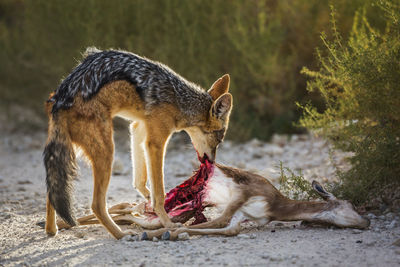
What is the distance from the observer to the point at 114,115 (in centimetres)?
484

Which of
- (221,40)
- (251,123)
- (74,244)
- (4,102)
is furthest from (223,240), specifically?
(4,102)

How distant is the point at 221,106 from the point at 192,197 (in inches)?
43.9

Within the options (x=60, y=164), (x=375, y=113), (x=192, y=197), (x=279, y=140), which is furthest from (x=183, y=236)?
(x=279, y=140)

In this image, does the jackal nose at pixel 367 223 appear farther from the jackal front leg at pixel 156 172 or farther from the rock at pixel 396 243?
the jackal front leg at pixel 156 172

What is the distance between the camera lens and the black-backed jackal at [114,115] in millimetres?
4555

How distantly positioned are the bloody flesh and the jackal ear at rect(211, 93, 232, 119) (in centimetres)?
56

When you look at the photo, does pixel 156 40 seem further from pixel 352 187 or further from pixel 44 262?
pixel 44 262

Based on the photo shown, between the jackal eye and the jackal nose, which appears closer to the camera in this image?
the jackal nose

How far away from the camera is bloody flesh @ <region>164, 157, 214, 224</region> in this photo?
489 centimetres

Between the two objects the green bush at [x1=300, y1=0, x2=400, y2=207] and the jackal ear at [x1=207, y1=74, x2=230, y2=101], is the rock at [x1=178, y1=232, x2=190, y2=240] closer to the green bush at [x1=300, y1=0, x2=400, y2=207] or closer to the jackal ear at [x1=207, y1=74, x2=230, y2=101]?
the green bush at [x1=300, y1=0, x2=400, y2=207]

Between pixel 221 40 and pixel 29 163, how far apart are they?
464 centimetres

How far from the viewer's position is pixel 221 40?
33.6 feet

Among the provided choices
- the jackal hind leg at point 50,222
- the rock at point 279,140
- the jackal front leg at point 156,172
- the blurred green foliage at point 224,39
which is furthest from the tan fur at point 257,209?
the blurred green foliage at point 224,39

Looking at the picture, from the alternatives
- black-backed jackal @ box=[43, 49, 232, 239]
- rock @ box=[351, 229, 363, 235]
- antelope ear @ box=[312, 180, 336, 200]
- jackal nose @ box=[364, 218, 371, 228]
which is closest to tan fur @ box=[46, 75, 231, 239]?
black-backed jackal @ box=[43, 49, 232, 239]
